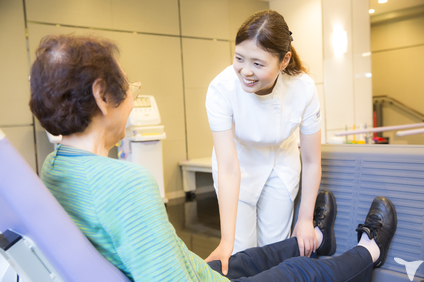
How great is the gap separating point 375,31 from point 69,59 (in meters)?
8.73

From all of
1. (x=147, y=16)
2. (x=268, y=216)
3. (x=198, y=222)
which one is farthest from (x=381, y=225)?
(x=147, y=16)

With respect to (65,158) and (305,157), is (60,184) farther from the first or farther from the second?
(305,157)

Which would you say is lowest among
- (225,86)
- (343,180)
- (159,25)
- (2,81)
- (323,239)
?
(323,239)

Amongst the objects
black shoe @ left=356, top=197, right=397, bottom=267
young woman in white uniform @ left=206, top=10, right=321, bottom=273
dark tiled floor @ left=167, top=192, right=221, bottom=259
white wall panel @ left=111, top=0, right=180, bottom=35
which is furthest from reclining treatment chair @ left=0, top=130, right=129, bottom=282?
white wall panel @ left=111, top=0, right=180, bottom=35

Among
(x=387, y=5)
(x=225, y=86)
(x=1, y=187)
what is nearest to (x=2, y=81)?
(x=225, y=86)

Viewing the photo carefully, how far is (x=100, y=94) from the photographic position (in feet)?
2.49

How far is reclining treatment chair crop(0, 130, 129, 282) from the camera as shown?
64 cm

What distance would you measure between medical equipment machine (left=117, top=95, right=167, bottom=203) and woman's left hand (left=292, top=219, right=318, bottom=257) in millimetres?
2876

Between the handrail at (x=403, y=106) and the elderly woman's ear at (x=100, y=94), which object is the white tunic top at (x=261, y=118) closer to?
the elderly woman's ear at (x=100, y=94)

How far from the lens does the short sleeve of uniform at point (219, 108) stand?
142 cm

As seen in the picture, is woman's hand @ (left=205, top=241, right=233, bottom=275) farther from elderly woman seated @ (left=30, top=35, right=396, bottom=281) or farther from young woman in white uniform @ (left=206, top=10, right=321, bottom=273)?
elderly woman seated @ (left=30, top=35, right=396, bottom=281)

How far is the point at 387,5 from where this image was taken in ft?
22.6

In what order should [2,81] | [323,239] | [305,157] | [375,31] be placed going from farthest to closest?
[375,31]
[2,81]
[323,239]
[305,157]

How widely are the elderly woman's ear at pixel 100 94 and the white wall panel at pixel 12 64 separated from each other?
3.78 metres
